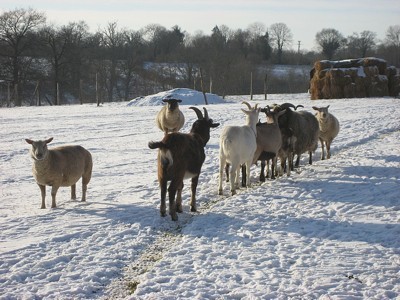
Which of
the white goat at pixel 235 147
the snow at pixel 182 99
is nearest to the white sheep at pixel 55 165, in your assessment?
the white goat at pixel 235 147

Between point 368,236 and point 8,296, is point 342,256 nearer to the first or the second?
point 368,236

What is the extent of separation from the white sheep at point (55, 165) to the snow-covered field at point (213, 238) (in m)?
0.51

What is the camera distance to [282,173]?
11977mm

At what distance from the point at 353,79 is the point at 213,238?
28.3m

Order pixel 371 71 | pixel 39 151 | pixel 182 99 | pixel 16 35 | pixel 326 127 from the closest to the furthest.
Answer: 1. pixel 39 151
2. pixel 326 127
3. pixel 371 71
4. pixel 182 99
5. pixel 16 35

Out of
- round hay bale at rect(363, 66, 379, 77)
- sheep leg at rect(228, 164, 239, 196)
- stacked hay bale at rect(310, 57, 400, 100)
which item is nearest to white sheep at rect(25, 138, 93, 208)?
sheep leg at rect(228, 164, 239, 196)

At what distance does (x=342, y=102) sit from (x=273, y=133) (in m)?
19.9

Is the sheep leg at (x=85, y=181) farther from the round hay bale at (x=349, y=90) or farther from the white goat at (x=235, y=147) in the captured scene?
the round hay bale at (x=349, y=90)

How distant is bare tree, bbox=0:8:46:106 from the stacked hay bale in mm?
34508

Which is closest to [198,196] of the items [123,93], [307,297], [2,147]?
[307,297]

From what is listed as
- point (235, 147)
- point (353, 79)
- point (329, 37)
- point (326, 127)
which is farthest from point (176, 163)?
point (329, 37)

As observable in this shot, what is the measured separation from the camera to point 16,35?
5419 centimetres

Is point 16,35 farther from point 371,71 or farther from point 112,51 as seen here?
point 371,71

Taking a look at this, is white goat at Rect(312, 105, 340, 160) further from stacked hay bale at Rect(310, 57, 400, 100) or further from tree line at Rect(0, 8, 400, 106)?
tree line at Rect(0, 8, 400, 106)
